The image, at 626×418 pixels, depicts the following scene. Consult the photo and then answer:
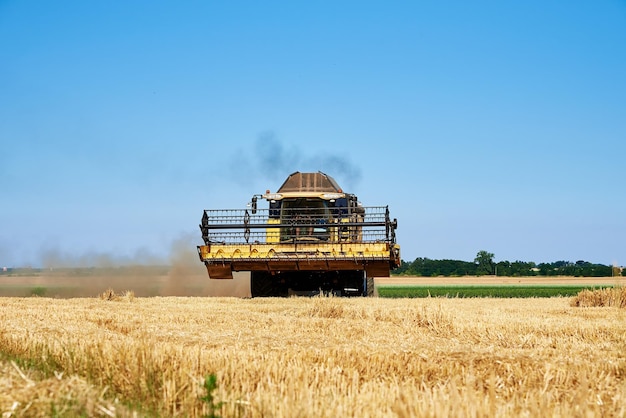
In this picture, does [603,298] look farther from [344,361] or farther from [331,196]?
[344,361]

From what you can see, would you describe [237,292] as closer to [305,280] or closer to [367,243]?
[305,280]

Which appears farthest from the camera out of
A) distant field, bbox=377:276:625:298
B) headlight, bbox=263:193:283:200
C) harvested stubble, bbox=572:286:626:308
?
distant field, bbox=377:276:625:298

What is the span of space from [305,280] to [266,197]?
7.21 feet

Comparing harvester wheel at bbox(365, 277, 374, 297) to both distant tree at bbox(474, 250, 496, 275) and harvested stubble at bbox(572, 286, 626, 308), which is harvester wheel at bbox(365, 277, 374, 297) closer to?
harvested stubble at bbox(572, 286, 626, 308)

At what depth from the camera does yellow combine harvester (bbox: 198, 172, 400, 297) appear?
18.4 meters

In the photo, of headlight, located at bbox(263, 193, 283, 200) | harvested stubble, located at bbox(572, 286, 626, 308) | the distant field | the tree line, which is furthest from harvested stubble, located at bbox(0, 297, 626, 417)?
the tree line

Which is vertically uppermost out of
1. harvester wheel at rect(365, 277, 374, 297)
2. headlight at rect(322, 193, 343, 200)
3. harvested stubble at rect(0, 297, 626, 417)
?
headlight at rect(322, 193, 343, 200)

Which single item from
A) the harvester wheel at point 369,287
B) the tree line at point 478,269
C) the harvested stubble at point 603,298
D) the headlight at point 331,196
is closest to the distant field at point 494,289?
the harvested stubble at point 603,298

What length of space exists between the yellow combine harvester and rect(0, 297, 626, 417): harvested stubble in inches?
279

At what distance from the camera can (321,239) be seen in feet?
63.9

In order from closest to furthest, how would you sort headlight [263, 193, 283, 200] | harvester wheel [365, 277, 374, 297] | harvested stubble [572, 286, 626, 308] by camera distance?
harvested stubble [572, 286, 626, 308]
headlight [263, 193, 283, 200]
harvester wheel [365, 277, 374, 297]

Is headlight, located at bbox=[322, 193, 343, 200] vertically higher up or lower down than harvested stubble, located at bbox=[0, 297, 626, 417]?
higher up

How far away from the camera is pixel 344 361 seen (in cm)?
642

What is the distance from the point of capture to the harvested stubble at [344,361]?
15.1 ft
